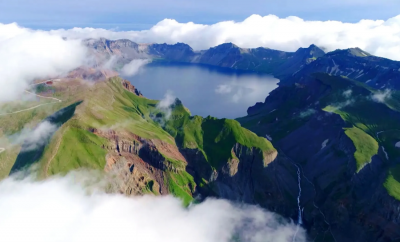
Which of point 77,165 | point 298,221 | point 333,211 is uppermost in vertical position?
point 77,165

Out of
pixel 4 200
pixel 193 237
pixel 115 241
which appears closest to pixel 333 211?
pixel 193 237

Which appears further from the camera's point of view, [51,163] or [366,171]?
[366,171]

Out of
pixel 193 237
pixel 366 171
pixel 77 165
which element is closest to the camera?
pixel 193 237

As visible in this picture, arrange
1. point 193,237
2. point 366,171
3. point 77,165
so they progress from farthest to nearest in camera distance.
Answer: point 366,171 < point 77,165 < point 193,237

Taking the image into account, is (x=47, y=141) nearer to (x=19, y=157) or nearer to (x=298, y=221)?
(x=19, y=157)

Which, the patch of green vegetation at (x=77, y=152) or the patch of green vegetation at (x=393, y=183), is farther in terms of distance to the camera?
the patch of green vegetation at (x=77, y=152)

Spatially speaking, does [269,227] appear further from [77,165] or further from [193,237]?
[77,165]

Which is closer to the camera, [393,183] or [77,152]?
[393,183]

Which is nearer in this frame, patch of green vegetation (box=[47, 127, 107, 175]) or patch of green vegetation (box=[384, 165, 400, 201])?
patch of green vegetation (box=[384, 165, 400, 201])

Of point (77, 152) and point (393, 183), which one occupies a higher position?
point (393, 183)

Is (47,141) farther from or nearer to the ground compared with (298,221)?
farther from the ground
